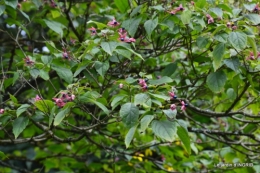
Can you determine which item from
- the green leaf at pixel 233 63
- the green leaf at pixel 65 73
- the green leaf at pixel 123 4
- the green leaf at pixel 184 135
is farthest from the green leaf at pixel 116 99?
the green leaf at pixel 123 4

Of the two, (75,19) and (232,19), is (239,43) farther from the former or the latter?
(75,19)

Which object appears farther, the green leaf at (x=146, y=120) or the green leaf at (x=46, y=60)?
the green leaf at (x=46, y=60)

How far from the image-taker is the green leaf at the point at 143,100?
1.25 m

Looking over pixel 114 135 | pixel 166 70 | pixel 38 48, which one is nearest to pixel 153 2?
pixel 166 70

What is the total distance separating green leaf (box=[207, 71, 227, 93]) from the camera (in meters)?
1.61

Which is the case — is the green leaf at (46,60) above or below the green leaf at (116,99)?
above

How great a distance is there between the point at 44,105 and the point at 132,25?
0.48 metres

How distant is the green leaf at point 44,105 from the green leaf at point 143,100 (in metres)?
0.35

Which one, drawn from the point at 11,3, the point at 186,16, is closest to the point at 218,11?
the point at 186,16

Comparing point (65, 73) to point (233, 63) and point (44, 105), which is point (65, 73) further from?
point (233, 63)

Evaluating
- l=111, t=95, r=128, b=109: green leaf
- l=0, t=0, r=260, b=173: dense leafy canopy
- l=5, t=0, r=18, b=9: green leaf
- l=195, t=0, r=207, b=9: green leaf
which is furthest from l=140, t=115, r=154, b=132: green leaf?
l=5, t=0, r=18, b=9: green leaf

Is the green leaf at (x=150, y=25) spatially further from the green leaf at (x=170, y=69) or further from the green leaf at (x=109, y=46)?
the green leaf at (x=170, y=69)

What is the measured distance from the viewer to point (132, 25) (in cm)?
161

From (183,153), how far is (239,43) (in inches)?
45.1
